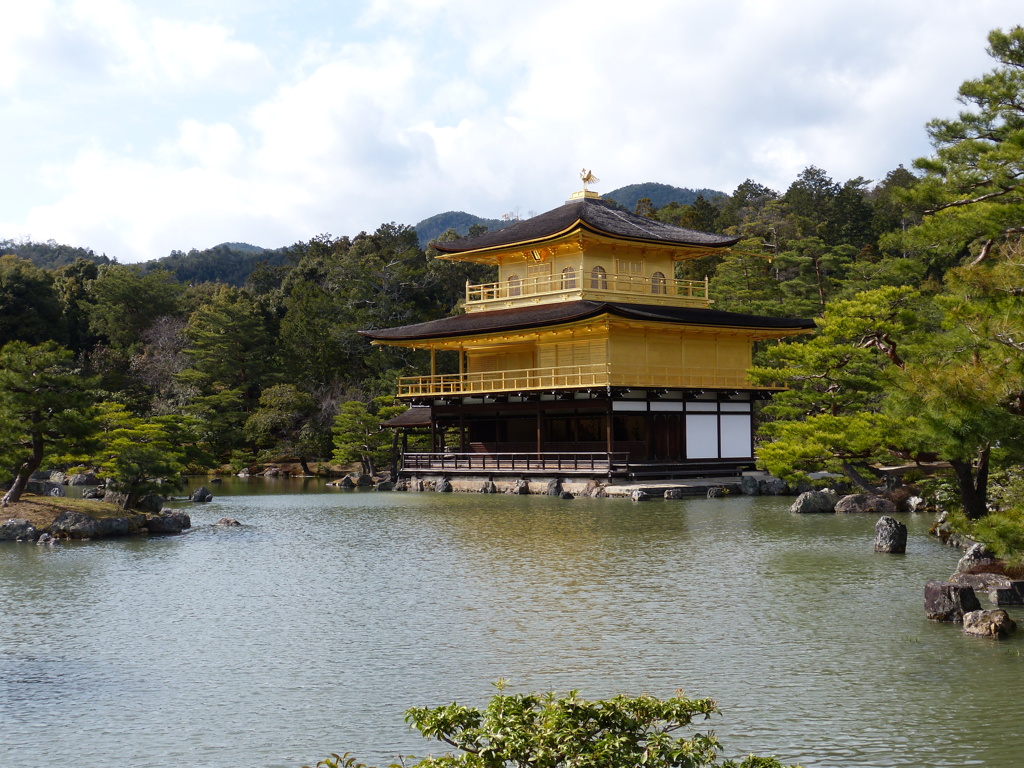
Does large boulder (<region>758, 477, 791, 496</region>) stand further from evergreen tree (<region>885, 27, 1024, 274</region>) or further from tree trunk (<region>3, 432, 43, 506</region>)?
tree trunk (<region>3, 432, 43, 506</region>)

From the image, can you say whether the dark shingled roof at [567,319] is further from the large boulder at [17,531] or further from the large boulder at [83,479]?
the large boulder at [17,531]

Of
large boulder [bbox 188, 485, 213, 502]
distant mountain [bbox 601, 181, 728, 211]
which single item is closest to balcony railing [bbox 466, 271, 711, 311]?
large boulder [bbox 188, 485, 213, 502]

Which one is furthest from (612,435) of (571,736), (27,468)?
(571,736)

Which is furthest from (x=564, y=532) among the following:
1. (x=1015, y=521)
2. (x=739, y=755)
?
(x=739, y=755)

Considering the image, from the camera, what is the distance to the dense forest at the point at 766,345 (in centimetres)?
1231

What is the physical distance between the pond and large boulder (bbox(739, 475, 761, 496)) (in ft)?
36.2

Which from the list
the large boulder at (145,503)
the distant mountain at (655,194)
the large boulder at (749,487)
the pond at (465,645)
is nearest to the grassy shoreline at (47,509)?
the large boulder at (145,503)

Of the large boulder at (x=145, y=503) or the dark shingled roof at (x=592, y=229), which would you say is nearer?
the large boulder at (x=145, y=503)

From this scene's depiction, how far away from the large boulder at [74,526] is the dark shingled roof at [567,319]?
52.3 ft

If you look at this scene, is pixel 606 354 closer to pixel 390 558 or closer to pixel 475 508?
pixel 475 508

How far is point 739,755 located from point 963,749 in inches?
65.8

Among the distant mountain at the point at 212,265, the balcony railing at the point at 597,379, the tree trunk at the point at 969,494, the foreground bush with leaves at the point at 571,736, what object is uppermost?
the distant mountain at the point at 212,265

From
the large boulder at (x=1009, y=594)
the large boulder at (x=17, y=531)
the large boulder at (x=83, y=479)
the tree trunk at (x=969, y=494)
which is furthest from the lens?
the large boulder at (x=83, y=479)

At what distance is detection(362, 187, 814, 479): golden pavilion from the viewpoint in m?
33.1
